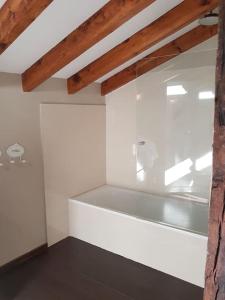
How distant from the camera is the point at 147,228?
2.55m

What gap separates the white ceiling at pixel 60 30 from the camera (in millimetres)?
1745

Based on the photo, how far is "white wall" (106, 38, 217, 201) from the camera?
117 inches

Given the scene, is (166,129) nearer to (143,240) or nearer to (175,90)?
(175,90)

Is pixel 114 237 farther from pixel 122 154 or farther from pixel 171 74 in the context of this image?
pixel 171 74

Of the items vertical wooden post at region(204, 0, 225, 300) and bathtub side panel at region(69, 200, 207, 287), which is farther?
bathtub side panel at region(69, 200, 207, 287)

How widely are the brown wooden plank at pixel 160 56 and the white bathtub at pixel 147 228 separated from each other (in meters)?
1.49

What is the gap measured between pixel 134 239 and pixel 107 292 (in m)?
0.59

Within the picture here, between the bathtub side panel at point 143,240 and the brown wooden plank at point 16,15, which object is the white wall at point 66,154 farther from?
the brown wooden plank at point 16,15

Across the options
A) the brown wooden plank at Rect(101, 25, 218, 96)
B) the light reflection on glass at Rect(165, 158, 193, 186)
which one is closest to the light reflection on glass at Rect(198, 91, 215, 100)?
the brown wooden plank at Rect(101, 25, 218, 96)

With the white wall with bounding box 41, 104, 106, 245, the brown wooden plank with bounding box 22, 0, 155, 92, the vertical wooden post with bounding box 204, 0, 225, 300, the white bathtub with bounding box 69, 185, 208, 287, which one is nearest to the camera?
the vertical wooden post with bounding box 204, 0, 225, 300

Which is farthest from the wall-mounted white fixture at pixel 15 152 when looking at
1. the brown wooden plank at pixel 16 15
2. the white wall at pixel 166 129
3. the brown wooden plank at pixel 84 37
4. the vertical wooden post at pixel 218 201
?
the vertical wooden post at pixel 218 201

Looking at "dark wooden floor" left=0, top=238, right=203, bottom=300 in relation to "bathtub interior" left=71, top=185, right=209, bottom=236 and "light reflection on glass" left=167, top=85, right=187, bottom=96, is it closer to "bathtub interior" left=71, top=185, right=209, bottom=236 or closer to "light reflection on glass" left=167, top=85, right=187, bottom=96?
"bathtub interior" left=71, top=185, right=209, bottom=236

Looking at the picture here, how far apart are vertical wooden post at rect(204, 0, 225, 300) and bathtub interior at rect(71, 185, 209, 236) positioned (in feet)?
4.24

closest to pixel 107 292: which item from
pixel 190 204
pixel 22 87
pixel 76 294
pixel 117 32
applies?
pixel 76 294
